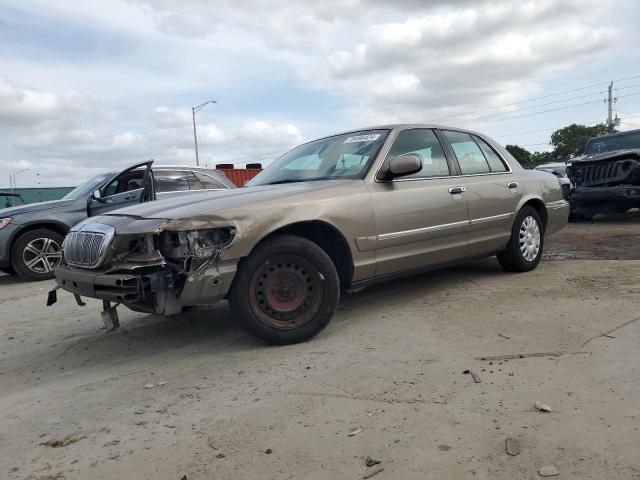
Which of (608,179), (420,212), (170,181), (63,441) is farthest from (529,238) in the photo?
(170,181)

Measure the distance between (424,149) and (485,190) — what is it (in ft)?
2.58

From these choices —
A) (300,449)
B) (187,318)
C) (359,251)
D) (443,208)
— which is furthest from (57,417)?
(443,208)

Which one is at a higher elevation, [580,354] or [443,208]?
[443,208]

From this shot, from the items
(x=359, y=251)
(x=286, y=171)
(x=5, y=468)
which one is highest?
(x=286, y=171)

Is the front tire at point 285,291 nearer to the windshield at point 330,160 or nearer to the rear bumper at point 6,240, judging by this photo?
the windshield at point 330,160

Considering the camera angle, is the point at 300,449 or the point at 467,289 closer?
the point at 300,449

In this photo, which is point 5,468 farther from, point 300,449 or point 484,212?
point 484,212

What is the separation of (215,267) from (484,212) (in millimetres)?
2916

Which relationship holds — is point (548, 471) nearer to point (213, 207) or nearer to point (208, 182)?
point (213, 207)

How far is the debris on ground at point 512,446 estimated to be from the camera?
2.30 meters

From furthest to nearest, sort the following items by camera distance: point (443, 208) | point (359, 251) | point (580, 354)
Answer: point (443, 208)
point (359, 251)
point (580, 354)

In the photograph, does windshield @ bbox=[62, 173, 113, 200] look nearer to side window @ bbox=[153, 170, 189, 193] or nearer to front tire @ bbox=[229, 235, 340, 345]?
side window @ bbox=[153, 170, 189, 193]

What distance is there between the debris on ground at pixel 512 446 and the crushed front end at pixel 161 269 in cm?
194

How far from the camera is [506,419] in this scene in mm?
2576
